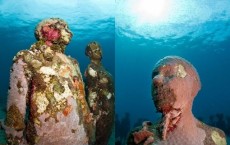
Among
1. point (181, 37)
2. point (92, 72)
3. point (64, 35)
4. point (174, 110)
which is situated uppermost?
point (64, 35)

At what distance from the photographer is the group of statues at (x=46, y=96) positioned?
3.36 m

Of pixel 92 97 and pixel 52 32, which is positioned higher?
pixel 52 32

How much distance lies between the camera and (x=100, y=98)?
18.7ft

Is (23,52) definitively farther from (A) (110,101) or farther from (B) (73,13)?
(B) (73,13)

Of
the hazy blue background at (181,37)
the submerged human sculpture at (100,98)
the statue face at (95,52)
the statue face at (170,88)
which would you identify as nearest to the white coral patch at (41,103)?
the statue face at (170,88)

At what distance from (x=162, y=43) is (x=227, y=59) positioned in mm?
16788

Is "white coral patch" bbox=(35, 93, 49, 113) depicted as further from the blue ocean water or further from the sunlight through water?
the sunlight through water

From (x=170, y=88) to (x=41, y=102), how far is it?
153 cm

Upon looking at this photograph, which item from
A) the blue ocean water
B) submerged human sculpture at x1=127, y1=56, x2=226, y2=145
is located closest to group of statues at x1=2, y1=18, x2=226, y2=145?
submerged human sculpture at x1=127, y1=56, x2=226, y2=145

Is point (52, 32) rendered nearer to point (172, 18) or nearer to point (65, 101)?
point (65, 101)

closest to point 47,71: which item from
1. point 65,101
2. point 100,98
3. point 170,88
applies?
point 65,101

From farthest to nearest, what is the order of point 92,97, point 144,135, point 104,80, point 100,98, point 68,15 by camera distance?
point 68,15 → point 104,80 → point 100,98 → point 92,97 → point 144,135

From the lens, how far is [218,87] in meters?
79.1

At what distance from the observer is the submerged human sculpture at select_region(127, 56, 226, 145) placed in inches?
112
